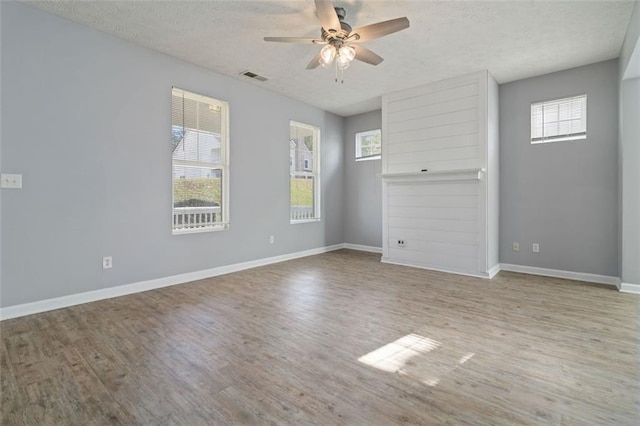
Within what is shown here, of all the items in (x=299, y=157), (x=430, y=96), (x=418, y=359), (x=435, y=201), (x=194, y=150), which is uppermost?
(x=430, y=96)

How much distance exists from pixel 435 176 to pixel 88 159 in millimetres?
4439

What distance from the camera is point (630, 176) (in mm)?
3494

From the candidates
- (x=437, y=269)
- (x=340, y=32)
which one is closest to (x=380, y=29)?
(x=340, y=32)

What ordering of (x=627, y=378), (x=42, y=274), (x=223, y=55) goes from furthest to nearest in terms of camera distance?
(x=223, y=55), (x=42, y=274), (x=627, y=378)

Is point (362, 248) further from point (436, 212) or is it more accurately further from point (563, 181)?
point (563, 181)

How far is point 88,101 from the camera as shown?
319cm

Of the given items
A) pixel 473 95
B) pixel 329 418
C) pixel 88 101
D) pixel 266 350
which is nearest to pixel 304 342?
pixel 266 350

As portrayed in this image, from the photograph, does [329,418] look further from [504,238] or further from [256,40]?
[504,238]

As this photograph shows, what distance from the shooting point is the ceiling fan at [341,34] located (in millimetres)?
2477

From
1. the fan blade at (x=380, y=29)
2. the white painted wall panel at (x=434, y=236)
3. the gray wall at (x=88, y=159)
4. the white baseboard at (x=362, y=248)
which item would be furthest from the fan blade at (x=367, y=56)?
the white baseboard at (x=362, y=248)

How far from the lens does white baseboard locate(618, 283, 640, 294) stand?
349 centimetres

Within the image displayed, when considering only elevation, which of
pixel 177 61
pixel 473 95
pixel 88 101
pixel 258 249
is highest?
pixel 177 61

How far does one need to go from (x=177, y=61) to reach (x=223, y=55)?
63 cm

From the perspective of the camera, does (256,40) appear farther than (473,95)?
No
